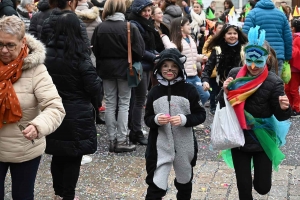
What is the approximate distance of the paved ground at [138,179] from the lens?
6070 millimetres

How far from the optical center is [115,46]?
7.32 meters

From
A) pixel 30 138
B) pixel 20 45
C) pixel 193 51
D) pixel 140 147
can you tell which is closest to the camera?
pixel 30 138

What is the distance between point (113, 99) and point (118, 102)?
89 millimetres

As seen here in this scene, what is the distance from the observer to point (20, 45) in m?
4.21

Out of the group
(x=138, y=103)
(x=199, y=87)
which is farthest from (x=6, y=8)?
(x=199, y=87)

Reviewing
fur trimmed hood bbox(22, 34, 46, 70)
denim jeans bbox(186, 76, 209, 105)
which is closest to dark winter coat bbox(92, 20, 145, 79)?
denim jeans bbox(186, 76, 209, 105)

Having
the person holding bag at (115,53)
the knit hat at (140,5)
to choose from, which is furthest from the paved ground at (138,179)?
the knit hat at (140,5)

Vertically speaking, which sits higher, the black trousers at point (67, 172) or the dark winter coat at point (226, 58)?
the dark winter coat at point (226, 58)

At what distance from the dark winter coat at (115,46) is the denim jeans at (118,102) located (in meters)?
0.16

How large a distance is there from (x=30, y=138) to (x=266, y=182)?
2.19 meters

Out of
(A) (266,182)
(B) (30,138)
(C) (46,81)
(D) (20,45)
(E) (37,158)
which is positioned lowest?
(A) (266,182)

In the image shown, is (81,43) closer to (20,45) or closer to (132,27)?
(20,45)

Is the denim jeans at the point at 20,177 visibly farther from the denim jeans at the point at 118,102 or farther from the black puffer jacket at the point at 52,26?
the denim jeans at the point at 118,102

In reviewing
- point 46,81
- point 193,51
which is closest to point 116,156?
point 193,51
